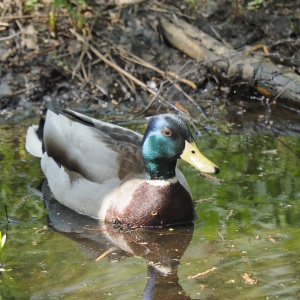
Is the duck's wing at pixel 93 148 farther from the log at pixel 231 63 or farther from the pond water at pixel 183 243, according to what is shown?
the log at pixel 231 63

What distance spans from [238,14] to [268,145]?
2.72 metres

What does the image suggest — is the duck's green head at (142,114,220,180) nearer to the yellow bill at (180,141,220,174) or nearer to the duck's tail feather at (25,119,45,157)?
the yellow bill at (180,141,220,174)

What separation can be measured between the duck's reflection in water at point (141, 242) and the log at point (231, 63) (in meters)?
2.91

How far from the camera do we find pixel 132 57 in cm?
980

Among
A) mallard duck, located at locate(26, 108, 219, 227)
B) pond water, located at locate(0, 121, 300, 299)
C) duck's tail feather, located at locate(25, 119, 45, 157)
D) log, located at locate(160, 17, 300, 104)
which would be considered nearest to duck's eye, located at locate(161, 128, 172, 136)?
mallard duck, located at locate(26, 108, 219, 227)

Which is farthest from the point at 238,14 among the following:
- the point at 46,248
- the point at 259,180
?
the point at 46,248

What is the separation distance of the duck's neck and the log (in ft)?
8.32

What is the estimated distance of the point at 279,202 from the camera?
662 cm

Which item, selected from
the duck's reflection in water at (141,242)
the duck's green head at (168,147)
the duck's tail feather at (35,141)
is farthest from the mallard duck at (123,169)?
the duck's tail feather at (35,141)

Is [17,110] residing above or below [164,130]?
below

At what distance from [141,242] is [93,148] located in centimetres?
107

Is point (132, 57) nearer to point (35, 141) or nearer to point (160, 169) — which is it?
point (35, 141)

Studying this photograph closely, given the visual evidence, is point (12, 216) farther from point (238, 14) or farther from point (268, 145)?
point (238, 14)

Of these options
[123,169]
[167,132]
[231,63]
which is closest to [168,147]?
[167,132]
